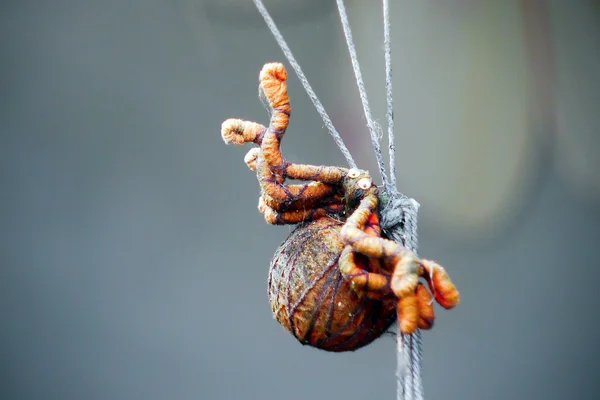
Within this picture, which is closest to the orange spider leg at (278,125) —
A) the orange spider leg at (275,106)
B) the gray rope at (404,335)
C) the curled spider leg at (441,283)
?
the orange spider leg at (275,106)

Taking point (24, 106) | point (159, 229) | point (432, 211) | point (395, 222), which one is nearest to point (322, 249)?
point (395, 222)

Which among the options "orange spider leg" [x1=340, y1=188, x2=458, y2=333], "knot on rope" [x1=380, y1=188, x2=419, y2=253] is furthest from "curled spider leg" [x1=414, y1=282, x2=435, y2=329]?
"knot on rope" [x1=380, y1=188, x2=419, y2=253]

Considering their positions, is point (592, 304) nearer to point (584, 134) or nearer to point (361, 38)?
point (584, 134)

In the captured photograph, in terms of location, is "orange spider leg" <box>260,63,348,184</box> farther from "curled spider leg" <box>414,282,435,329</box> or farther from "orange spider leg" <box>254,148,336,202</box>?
"curled spider leg" <box>414,282,435,329</box>

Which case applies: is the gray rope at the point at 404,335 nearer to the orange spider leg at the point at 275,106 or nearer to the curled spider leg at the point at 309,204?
the curled spider leg at the point at 309,204

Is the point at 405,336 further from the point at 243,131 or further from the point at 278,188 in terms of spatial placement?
the point at 243,131

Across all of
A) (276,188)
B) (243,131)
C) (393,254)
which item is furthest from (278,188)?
(393,254)

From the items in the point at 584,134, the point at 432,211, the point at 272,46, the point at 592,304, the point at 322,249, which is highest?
the point at 272,46
